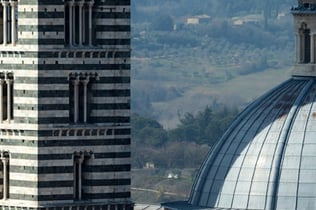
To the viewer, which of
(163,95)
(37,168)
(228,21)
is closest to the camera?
(37,168)

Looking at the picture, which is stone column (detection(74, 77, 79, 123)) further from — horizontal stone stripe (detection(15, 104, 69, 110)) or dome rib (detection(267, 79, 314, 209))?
dome rib (detection(267, 79, 314, 209))

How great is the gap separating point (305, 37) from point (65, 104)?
9329 mm

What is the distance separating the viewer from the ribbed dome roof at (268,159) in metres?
70.9

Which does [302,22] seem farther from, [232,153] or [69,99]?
[69,99]

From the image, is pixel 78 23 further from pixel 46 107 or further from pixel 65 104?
pixel 46 107

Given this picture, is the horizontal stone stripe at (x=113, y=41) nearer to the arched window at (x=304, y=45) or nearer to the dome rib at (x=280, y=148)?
the dome rib at (x=280, y=148)

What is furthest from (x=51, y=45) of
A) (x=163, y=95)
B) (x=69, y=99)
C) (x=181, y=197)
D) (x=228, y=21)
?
(x=228, y=21)

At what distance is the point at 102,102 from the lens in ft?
223

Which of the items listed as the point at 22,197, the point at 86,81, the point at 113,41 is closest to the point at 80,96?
the point at 86,81

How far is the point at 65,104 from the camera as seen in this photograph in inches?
2645

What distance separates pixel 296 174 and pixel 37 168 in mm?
7774

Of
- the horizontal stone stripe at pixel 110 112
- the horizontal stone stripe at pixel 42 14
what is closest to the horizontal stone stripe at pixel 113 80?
the horizontal stone stripe at pixel 110 112

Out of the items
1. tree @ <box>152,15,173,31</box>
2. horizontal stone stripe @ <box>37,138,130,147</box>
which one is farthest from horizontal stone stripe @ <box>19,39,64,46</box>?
tree @ <box>152,15,173,31</box>

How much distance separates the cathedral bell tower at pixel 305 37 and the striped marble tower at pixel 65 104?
7.13 meters
